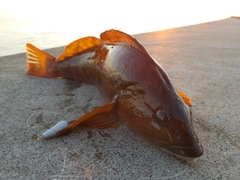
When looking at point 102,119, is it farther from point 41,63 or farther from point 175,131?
point 41,63

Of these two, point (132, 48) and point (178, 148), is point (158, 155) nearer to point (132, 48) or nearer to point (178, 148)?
point (178, 148)

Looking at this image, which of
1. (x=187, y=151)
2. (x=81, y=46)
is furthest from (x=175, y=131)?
(x=81, y=46)

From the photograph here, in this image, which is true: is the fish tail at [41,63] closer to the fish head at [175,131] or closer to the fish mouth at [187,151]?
the fish head at [175,131]

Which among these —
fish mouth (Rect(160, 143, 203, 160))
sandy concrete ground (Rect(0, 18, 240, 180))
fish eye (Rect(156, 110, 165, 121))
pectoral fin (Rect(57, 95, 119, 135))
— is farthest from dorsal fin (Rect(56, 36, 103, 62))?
fish mouth (Rect(160, 143, 203, 160))

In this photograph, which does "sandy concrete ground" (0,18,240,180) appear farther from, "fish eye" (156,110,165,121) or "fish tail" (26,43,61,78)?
"fish eye" (156,110,165,121)

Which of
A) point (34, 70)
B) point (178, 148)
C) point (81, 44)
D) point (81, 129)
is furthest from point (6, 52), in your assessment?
point (178, 148)

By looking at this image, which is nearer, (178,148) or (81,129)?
(178,148)
